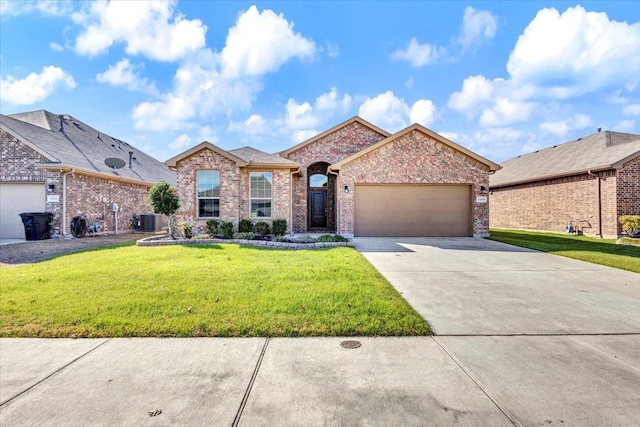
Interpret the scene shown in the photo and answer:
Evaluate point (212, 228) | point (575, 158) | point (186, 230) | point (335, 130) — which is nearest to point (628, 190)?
point (575, 158)

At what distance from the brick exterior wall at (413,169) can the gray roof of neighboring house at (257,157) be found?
260 centimetres

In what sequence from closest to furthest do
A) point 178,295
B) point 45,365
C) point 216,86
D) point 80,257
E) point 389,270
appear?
point 45,365
point 178,295
point 389,270
point 80,257
point 216,86

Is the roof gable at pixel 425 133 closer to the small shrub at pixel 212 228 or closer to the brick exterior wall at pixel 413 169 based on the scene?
the brick exterior wall at pixel 413 169

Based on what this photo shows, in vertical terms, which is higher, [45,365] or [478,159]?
[478,159]

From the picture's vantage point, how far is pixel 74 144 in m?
16.8

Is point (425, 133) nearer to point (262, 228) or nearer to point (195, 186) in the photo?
point (262, 228)

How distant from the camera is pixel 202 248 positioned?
10.2 m

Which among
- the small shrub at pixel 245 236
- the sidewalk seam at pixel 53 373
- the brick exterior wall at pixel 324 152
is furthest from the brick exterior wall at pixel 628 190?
the sidewalk seam at pixel 53 373

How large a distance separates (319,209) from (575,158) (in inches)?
567

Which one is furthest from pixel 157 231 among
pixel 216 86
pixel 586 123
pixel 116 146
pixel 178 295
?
pixel 586 123

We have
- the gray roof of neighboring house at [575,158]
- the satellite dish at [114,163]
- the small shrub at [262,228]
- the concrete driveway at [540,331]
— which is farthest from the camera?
the satellite dish at [114,163]

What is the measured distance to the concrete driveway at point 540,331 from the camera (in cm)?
254

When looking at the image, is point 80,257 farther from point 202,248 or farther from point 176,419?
point 176,419

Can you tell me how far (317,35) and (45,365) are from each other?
14930mm
